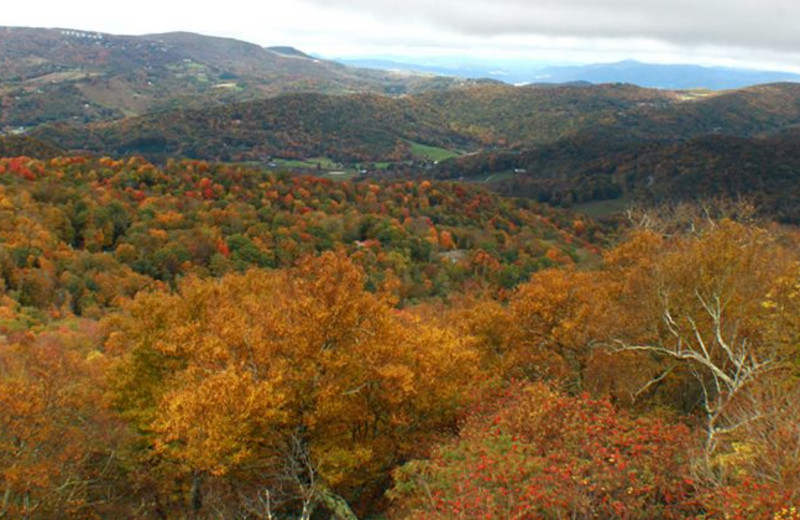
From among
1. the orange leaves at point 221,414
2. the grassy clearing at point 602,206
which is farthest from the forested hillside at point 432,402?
the grassy clearing at point 602,206

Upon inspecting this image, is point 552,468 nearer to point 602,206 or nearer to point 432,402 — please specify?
point 432,402

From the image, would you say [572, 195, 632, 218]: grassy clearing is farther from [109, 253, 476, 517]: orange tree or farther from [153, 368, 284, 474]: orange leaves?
[153, 368, 284, 474]: orange leaves

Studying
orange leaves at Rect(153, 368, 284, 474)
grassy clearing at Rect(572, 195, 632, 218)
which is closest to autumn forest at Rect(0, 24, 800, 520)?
orange leaves at Rect(153, 368, 284, 474)

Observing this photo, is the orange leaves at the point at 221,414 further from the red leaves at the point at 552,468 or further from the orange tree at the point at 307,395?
the red leaves at the point at 552,468

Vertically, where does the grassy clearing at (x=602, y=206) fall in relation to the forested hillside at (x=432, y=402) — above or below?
below

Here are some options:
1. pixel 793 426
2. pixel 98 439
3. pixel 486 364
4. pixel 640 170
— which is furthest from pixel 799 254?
pixel 640 170

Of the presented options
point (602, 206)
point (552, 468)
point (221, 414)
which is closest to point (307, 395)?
point (221, 414)

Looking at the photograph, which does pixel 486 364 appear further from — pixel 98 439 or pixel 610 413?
pixel 98 439

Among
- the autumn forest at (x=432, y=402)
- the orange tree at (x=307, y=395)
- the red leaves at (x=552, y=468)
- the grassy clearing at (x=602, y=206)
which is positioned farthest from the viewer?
the grassy clearing at (x=602, y=206)

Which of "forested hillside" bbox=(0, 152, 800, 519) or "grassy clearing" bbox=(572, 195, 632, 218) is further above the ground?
"forested hillside" bbox=(0, 152, 800, 519)

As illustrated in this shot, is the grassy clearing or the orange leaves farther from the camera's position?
the grassy clearing

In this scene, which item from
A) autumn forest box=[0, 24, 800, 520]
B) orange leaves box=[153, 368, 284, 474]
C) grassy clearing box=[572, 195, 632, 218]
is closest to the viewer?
autumn forest box=[0, 24, 800, 520]
